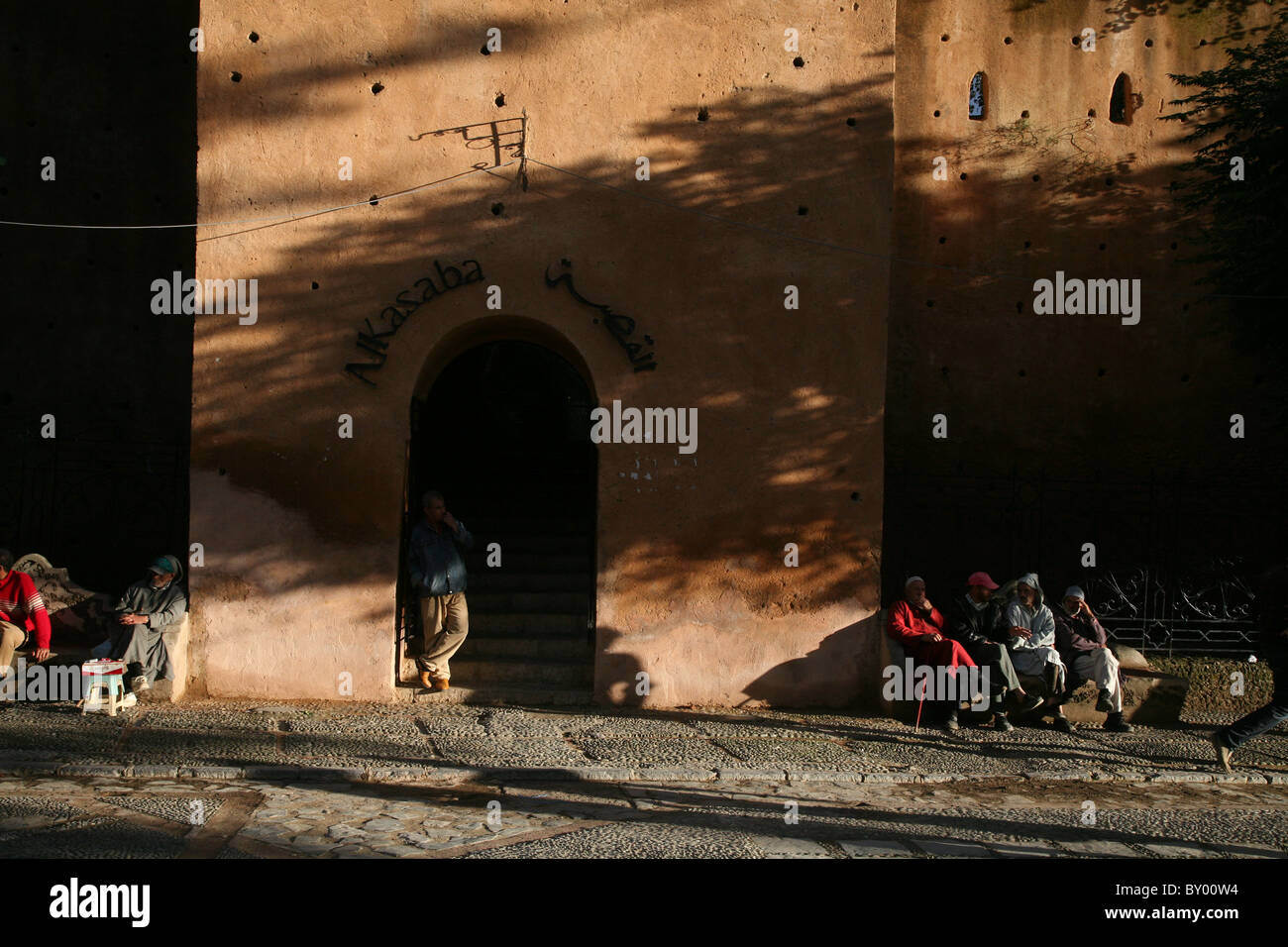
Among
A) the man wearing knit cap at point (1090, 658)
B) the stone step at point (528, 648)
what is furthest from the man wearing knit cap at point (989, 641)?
the stone step at point (528, 648)

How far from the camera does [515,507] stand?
12922 mm

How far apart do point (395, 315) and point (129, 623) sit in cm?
313

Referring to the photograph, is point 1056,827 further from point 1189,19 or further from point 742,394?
point 1189,19

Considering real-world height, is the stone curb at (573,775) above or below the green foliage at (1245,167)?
below

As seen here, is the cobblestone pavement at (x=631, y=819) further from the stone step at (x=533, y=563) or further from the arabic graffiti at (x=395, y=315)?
the stone step at (x=533, y=563)

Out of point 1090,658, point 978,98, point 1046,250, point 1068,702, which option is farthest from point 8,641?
point 978,98

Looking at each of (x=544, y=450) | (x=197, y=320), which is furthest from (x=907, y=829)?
(x=544, y=450)

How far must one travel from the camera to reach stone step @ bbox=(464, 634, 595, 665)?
9.70m

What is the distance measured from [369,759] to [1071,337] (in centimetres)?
984

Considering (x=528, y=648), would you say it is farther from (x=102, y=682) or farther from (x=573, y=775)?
(x=102, y=682)

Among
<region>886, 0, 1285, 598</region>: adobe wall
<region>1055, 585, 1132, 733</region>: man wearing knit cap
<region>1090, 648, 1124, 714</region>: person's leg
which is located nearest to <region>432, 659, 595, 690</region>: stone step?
<region>1055, 585, 1132, 733</region>: man wearing knit cap

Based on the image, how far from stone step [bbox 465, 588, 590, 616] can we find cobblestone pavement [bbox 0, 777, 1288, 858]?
3.51 meters

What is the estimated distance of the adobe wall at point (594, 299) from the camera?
9008 millimetres

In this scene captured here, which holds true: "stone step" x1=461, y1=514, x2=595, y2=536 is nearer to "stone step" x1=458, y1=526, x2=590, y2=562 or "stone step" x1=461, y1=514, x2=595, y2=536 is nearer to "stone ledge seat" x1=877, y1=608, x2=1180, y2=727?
"stone step" x1=458, y1=526, x2=590, y2=562
